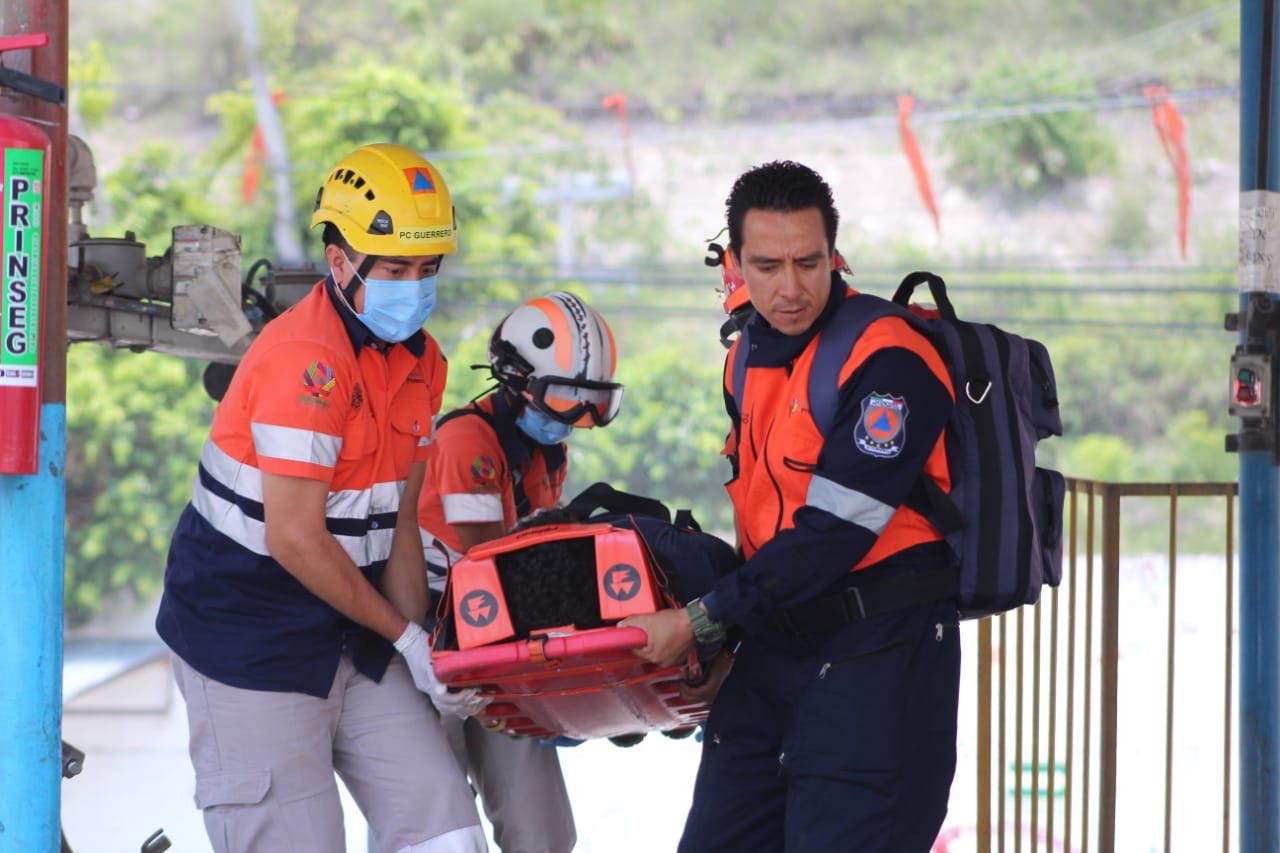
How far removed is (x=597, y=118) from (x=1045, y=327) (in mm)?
7170

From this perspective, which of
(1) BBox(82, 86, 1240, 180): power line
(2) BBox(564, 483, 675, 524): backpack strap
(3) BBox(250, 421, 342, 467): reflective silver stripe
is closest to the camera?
(3) BBox(250, 421, 342, 467): reflective silver stripe

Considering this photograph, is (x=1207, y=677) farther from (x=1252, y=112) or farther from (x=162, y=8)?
(x=162, y=8)

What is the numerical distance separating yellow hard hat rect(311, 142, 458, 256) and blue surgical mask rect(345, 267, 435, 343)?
6 cm

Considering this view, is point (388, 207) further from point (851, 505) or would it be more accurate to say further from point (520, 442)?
point (851, 505)

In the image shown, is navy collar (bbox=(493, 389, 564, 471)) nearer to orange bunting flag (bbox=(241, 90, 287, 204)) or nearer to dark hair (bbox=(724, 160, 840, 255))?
dark hair (bbox=(724, 160, 840, 255))

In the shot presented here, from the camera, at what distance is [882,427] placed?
102 inches

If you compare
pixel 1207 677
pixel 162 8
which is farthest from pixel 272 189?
pixel 1207 677

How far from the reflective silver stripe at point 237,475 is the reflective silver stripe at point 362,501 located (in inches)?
5.5

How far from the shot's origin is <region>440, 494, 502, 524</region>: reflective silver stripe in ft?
11.6

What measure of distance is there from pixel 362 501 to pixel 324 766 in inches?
20.9

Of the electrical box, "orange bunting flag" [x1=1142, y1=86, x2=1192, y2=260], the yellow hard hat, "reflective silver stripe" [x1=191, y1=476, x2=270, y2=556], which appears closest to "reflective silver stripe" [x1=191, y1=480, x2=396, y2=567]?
"reflective silver stripe" [x1=191, y1=476, x2=270, y2=556]

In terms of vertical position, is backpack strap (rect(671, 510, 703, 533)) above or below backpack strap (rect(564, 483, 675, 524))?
below

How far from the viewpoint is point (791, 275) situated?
107 inches

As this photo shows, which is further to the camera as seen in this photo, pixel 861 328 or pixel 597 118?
pixel 597 118
